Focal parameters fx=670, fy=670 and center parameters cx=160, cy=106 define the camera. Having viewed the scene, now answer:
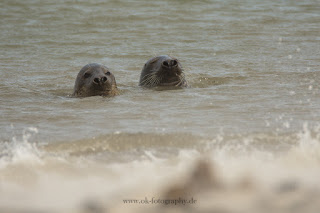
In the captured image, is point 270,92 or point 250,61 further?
point 250,61

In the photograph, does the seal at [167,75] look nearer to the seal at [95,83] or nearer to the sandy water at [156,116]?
the sandy water at [156,116]

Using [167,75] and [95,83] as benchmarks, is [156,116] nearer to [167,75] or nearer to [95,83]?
[95,83]

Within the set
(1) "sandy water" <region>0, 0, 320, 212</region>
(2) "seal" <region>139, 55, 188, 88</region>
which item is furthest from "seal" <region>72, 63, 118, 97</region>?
(2) "seal" <region>139, 55, 188, 88</region>

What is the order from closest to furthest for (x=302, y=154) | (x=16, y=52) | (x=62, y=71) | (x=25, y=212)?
(x=25, y=212) → (x=302, y=154) → (x=62, y=71) → (x=16, y=52)

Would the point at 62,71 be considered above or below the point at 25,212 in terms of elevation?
below

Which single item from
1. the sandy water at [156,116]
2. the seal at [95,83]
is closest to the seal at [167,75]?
the sandy water at [156,116]

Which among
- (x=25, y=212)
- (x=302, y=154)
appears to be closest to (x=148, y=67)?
(x=302, y=154)

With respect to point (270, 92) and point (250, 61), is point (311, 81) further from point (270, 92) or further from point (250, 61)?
point (250, 61)

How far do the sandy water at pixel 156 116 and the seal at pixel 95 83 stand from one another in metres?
0.21

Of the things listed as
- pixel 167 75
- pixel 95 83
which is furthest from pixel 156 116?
pixel 167 75

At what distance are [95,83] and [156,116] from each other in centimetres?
208

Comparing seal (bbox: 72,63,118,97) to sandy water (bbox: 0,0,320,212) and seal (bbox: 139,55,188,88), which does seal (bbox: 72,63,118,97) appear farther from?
seal (bbox: 139,55,188,88)

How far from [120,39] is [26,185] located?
11.3 metres

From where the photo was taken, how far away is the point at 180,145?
20.0 ft
